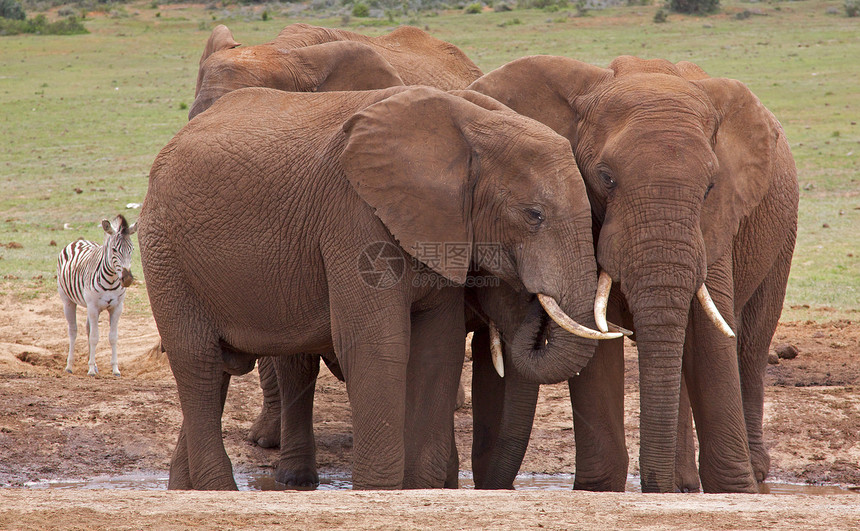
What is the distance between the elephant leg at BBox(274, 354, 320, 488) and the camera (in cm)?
770

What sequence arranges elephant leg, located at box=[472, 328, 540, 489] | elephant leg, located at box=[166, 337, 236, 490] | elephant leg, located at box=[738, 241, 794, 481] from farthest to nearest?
1. elephant leg, located at box=[738, 241, 794, 481]
2. elephant leg, located at box=[472, 328, 540, 489]
3. elephant leg, located at box=[166, 337, 236, 490]

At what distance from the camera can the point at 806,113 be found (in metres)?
21.8

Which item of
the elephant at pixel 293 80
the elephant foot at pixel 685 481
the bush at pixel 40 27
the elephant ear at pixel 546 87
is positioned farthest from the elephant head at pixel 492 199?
the bush at pixel 40 27

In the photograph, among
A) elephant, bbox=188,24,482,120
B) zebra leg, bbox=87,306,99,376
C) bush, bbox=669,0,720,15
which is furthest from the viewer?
bush, bbox=669,0,720,15

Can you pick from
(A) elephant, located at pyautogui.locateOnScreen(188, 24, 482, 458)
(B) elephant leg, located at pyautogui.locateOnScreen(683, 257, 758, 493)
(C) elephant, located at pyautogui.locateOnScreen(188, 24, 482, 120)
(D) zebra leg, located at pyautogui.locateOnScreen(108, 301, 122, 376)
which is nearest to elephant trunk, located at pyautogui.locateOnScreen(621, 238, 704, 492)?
(B) elephant leg, located at pyautogui.locateOnScreen(683, 257, 758, 493)

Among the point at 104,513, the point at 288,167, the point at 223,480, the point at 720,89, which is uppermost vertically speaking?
the point at 720,89

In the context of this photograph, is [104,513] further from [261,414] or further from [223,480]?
[261,414]

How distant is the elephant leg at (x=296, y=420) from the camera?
7.70 m

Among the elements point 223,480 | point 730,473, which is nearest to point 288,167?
point 223,480

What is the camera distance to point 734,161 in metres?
6.12

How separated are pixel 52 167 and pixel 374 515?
16.6m

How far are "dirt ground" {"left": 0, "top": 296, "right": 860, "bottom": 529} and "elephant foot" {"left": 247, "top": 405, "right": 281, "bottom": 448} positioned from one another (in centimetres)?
9

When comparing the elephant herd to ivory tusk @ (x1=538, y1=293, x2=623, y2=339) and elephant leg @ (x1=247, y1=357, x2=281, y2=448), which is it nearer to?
ivory tusk @ (x1=538, y1=293, x2=623, y2=339)

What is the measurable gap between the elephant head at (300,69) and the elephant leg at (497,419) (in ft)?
7.25
